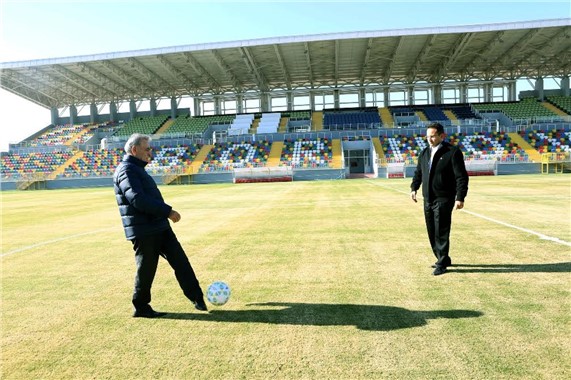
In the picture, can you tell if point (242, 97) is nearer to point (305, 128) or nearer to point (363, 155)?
point (305, 128)

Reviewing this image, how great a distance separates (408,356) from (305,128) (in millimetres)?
51048

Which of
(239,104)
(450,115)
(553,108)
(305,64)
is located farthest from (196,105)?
(553,108)

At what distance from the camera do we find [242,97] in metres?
63.2

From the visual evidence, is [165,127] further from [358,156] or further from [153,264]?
[153,264]

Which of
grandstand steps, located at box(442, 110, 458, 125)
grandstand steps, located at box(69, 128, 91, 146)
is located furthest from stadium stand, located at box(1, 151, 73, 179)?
grandstand steps, located at box(442, 110, 458, 125)

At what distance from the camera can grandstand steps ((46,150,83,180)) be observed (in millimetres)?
45713

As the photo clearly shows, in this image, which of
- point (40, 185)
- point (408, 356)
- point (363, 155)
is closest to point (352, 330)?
point (408, 356)

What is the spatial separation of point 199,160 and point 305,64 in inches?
708

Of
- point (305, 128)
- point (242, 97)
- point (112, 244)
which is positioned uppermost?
point (242, 97)

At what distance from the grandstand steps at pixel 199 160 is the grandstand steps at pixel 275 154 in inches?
296

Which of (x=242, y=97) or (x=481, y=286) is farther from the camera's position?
(x=242, y=97)

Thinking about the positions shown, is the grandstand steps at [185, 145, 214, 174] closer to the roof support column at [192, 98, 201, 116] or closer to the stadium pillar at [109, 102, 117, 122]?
the roof support column at [192, 98, 201, 116]

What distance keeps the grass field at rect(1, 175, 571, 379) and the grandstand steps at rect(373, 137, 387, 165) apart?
32.6 metres

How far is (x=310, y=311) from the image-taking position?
15.0 ft
